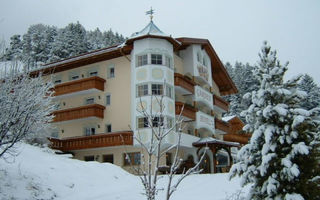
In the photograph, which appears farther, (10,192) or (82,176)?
(82,176)

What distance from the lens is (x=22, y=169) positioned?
15.1m

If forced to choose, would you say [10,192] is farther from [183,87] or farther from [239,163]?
[183,87]

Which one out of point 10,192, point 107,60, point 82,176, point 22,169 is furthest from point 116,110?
point 10,192

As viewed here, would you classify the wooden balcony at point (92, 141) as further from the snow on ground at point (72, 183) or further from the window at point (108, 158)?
the snow on ground at point (72, 183)

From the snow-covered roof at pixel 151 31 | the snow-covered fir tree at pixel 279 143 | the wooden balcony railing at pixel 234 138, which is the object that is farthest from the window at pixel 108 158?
the snow-covered fir tree at pixel 279 143

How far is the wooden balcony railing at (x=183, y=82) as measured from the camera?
3010cm

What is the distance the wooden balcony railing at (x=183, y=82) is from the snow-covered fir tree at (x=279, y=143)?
19346 millimetres

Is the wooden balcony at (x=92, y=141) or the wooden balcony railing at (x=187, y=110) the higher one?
the wooden balcony railing at (x=187, y=110)

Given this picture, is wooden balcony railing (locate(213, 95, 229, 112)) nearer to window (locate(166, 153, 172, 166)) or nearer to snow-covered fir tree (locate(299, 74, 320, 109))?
window (locate(166, 153, 172, 166))

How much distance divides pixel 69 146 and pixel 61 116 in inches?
120

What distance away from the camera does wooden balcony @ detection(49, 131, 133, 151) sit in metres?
28.3

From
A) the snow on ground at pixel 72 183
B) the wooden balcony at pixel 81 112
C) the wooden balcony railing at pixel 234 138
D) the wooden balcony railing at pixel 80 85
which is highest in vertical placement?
the wooden balcony railing at pixel 80 85

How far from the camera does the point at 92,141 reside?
29.8m

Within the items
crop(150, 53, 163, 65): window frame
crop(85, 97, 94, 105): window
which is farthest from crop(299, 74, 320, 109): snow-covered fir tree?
crop(85, 97, 94, 105): window
